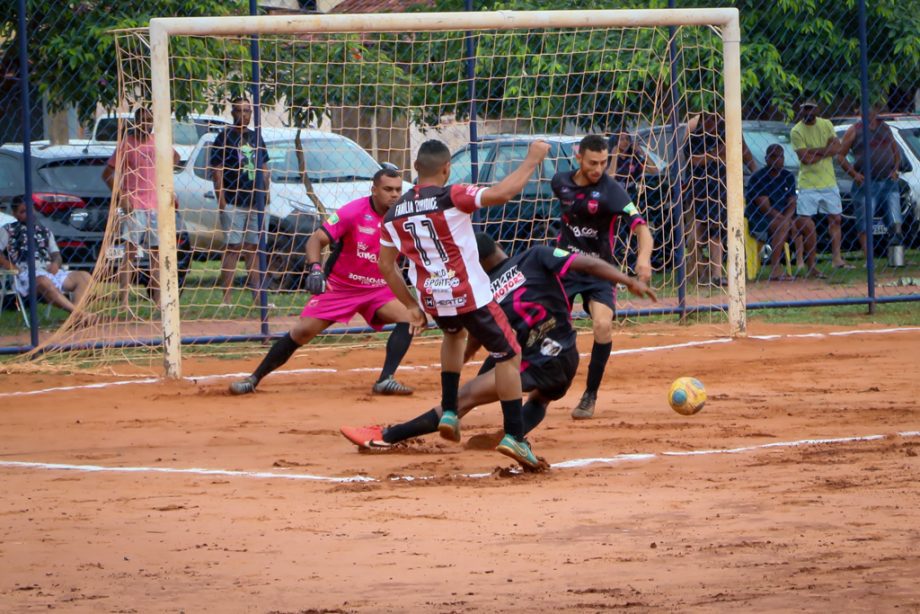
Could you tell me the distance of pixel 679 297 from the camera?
14.1 m

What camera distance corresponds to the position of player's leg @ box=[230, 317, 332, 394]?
10641 mm

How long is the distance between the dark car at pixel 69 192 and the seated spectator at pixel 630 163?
5.47 meters

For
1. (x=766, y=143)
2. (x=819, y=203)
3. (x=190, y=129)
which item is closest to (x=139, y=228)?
(x=190, y=129)

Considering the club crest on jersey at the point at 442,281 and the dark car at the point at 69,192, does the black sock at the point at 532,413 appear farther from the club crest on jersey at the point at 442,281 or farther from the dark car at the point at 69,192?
the dark car at the point at 69,192

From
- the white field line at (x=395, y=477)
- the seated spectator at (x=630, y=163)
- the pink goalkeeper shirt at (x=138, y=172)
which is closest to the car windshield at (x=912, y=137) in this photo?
the seated spectator at (x=630, y=163)

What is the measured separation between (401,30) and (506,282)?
14.8 ft

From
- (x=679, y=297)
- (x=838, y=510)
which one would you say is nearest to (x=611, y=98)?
(x=679, y=297)

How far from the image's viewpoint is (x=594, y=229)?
9.91 meters

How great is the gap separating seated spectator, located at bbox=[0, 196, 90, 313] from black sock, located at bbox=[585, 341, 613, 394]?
5621 millimetres

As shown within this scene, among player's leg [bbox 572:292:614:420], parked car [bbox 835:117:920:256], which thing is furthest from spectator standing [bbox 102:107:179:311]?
parked car [bbox 835:117:920:256]

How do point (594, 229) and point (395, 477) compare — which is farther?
point (594, 229)

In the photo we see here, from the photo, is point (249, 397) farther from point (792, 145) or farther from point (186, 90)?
point (792, 145)

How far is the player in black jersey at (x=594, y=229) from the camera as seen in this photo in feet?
31.0

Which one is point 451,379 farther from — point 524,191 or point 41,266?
point 41,266
